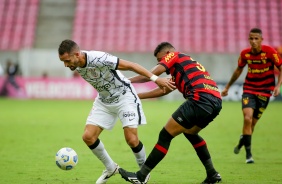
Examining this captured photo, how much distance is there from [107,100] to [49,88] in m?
21.1

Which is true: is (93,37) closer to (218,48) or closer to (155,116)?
(218,48)

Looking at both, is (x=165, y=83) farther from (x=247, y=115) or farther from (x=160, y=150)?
(x=247, y=115)

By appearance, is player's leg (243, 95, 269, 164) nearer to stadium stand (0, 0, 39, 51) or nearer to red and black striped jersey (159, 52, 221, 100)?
red and black striped jersey (159, 52, 221, 100)

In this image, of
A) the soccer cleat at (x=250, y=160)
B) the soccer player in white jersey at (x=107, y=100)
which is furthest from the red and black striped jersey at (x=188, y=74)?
the soccer cleat at (x=250, y=160)

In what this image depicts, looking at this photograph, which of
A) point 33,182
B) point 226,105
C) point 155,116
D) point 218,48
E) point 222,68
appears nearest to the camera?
point 33,182

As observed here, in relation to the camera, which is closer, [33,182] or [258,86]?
[33,182]

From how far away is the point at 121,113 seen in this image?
858 cm

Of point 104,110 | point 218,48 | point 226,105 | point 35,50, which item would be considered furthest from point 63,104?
point 104,110

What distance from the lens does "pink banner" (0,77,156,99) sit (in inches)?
1132

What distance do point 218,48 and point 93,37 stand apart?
6902mm

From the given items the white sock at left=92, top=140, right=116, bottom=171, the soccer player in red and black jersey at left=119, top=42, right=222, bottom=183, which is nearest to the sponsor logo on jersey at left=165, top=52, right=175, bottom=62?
the soccer player in red and black jersey at left=119, top=42, right=222, bottom=183

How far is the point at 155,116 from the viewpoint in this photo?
20.7m

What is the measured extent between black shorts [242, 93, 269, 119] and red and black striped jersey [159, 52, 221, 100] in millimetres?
3118

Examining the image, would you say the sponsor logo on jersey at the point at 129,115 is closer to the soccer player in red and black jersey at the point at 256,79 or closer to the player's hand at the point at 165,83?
the player's hand at the point at 165,83
